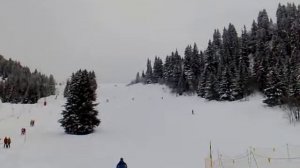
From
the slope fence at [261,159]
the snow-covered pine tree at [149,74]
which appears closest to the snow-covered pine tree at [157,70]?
the snow-covered pine tree at [149,74]

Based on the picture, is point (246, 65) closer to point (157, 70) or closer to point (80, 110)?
point (157, 70)

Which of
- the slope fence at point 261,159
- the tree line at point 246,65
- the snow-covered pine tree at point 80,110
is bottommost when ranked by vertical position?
the slope fence at point 261,159

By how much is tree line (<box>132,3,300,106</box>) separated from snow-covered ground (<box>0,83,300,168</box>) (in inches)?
225

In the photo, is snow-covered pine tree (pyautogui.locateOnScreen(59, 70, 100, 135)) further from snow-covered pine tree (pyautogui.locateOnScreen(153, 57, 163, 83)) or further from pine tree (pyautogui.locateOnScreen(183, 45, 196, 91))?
snow-covered pine tree (pyautogui.locateOnScreen(153, 57, 163, 83))

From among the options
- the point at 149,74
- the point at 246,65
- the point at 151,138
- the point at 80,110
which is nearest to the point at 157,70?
the point at 149,74

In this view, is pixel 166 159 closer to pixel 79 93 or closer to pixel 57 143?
pixel 57 143

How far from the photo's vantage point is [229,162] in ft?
79.9

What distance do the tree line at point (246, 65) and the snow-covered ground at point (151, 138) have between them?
5.71 metres

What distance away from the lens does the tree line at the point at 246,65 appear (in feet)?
185

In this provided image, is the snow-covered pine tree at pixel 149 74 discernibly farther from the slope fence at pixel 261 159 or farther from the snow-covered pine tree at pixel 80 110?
the slope fence at pixel 261 159

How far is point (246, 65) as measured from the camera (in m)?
84.0

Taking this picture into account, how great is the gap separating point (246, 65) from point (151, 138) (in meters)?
54.9

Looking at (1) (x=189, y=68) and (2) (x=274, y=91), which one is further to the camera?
(1) (x=189, y=68)

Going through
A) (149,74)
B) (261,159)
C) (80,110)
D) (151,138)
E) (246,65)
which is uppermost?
(149,74)
